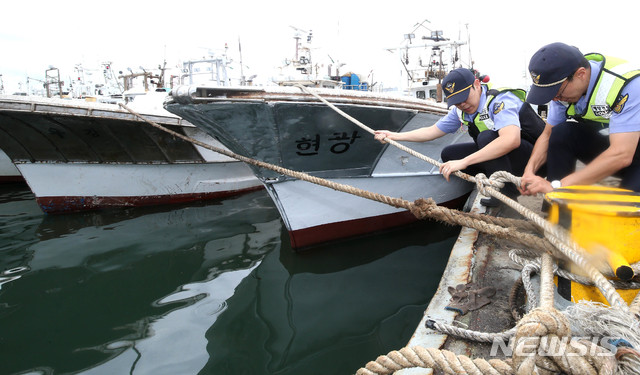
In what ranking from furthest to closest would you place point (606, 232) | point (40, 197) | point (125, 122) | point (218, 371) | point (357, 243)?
point (40, 197) → point (125, 122) → point (357, 243) → point (218, 371) → point (606, 232)

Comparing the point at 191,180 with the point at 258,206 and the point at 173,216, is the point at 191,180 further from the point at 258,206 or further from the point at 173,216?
the point at 258,206

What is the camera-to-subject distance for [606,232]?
1.49m

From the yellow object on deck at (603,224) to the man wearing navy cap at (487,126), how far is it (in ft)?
3.66

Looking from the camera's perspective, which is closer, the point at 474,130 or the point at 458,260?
the point at 458,260

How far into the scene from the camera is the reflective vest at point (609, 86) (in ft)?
6.45

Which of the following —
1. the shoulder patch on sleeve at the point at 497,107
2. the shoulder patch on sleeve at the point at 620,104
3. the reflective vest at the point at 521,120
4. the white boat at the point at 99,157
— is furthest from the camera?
the white boat at the point at 99,157

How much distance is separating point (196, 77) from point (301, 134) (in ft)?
27.8

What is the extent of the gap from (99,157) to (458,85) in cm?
657

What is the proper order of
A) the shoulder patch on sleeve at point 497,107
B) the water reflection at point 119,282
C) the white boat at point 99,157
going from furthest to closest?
1. the white boat at point 99,157
2. the shoulder patch on sleeve at point 497,107
3. the water reflection at point 119,282

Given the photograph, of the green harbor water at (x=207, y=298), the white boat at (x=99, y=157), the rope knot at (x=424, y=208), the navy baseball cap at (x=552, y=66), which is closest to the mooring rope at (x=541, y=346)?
the rope knot at (x=424, y=208)

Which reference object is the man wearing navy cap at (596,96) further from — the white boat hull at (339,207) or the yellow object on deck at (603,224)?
the white boat hull at (339,207)

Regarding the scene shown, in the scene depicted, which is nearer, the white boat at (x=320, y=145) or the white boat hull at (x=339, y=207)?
the white boat at (x=320, y=145)

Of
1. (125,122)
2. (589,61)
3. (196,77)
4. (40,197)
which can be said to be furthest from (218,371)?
(196,77)

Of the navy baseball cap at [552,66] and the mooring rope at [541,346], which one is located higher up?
the navy baseball cap at [552,66]
